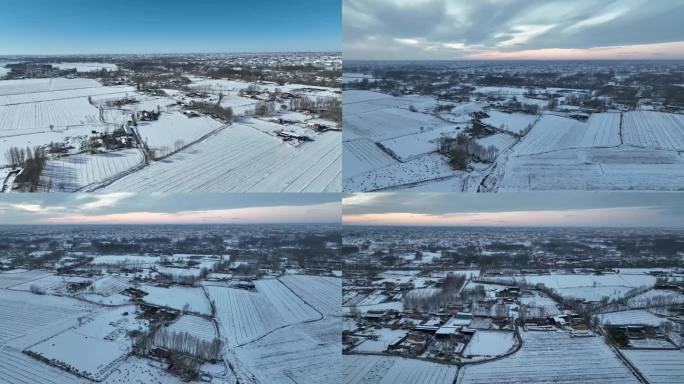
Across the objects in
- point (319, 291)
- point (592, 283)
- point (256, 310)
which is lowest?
point (256, 310)

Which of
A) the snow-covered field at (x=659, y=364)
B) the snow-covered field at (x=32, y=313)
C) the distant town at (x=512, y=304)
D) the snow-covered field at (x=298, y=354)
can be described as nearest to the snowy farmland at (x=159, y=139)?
the distant town at (x=512, y=304)

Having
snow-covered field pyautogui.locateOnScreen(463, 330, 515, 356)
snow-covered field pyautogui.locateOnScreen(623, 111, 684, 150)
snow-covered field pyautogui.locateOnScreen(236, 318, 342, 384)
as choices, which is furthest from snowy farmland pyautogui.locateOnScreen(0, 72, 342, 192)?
snow-covered field pyautogui.locateOnScreen(623, 111, 684, 150)

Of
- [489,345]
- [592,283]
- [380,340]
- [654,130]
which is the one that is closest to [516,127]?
[654,130]

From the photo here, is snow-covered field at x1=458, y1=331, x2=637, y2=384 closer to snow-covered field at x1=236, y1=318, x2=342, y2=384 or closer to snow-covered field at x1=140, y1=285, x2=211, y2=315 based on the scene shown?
snow-covered field at x1=236, y1=318, x2=342, y2=384

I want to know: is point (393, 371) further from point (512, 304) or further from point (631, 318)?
point (631, 318)

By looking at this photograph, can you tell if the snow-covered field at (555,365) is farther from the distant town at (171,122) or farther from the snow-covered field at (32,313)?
the snow-covered field at (32,313)

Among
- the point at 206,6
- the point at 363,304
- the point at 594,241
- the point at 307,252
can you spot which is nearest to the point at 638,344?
the point at 594,241

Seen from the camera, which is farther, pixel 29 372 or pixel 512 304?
pixel 512 304
